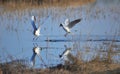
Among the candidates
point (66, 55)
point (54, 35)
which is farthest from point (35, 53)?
point (54, 35)

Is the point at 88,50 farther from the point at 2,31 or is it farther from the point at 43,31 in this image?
the point at 2,31

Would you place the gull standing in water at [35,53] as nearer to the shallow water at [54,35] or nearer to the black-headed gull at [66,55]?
the shallow water at [54,35]

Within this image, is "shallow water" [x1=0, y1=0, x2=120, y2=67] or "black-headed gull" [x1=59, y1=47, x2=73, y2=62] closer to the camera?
"black-headed gull" [x1=59, y1=47, x2=73, y2=62]

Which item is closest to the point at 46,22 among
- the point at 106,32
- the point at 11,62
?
the point at 106,32

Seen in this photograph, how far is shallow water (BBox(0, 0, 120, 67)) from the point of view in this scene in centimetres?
1014

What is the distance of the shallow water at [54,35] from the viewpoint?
10137mm

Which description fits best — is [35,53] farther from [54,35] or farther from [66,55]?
[54,35]

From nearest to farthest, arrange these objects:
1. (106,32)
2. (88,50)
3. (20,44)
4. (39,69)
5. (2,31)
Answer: (39,69), (88,50), (20,44), (106,32), (2,31)

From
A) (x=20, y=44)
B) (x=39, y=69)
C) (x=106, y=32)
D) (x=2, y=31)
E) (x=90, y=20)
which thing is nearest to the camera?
(x=39, y=69)

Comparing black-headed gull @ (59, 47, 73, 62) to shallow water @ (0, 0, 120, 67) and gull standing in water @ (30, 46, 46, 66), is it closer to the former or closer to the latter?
shallow water @ (0, 0, 120, 67)

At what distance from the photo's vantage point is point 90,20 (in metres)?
15.3

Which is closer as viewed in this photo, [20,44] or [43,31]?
[20,44]

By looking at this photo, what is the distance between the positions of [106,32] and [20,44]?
112 inches

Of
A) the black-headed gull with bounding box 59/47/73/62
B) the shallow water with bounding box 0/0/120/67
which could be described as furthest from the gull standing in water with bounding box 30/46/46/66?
the black-headed gull with bounding box 59/47/73/62
